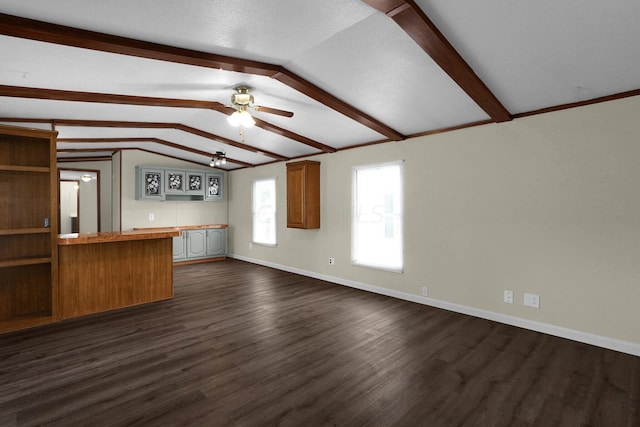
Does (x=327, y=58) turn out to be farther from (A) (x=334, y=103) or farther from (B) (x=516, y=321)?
(B) (x=516, y=321)

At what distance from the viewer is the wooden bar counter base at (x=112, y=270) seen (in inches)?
144

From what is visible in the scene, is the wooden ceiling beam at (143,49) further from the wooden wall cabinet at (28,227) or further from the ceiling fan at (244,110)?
the wooden wall cabinet at (28,227)

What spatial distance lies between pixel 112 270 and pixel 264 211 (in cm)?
349

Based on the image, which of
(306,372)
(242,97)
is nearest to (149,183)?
(242,97)

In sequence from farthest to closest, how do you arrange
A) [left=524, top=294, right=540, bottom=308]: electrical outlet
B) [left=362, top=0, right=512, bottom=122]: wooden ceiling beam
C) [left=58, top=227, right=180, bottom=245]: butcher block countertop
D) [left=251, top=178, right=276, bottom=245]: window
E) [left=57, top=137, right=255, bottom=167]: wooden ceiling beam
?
[left=251, top=178, right=276, bottom=245]: window < [left=57, top=137, right=255, bottom=167]: wooden ceiling beam < [left=58, top=227, right=180, bottom=245]: butcher block countertop < [left=524, top=294, right=540, bottom=308]: electrical outlet < [left=362, top=0, right=512, bottom=122]: wooden ceiling beam

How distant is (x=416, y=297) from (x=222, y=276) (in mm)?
3467

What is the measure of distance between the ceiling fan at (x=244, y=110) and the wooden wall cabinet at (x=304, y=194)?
A: 2079 mm

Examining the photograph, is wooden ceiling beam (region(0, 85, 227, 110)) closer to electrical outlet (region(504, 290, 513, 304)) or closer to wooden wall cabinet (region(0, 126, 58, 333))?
wooden wall cabinet (region(0, 126, 58, 333))

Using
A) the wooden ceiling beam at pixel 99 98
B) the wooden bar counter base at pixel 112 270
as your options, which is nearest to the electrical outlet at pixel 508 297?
the wooden ceiling beam at pixel 99 98

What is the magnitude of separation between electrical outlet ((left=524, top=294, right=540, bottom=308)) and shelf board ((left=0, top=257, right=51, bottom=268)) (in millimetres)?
5150

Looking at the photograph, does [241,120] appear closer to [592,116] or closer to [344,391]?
[344,391]

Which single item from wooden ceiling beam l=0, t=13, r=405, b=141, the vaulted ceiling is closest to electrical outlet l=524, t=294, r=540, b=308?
the vaulted ceiling

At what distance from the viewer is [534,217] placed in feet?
10.9

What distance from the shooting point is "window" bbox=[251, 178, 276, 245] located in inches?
271
